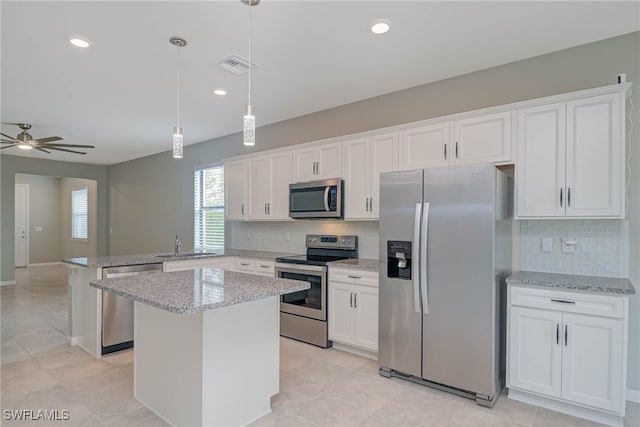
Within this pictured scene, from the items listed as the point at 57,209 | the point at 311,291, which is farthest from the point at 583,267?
the point at 57,209

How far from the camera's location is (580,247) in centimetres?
276

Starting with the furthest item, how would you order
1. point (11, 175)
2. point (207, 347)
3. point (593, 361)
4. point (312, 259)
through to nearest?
point (11, 175), point (312, 259), point (593, 361), point (207, 347)

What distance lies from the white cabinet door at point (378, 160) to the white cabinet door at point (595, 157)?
1407 millimetres

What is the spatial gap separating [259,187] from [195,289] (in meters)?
2.71

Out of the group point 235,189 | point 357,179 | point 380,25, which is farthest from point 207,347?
point 235,189

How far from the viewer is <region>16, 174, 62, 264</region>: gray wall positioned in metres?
10.0

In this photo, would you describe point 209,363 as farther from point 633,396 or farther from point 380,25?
point 633,396

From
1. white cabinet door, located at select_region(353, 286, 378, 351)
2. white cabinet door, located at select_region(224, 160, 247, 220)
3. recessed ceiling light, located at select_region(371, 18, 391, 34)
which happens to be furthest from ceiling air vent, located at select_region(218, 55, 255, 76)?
white cabinet door, located at select_region(353, 286, 378, 351)

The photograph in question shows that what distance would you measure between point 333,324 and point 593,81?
3060 mm

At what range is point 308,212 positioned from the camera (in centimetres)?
407

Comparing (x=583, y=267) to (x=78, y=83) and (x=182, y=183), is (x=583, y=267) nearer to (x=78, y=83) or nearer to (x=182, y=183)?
(x=78, y=83)

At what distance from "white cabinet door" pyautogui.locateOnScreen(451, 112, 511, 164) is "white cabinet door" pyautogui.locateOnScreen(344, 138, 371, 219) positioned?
90cm

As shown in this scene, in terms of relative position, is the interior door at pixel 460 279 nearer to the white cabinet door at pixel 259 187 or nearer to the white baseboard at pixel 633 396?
the white baseboard at pixel 633 396

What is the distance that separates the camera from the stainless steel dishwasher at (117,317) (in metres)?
3.46
